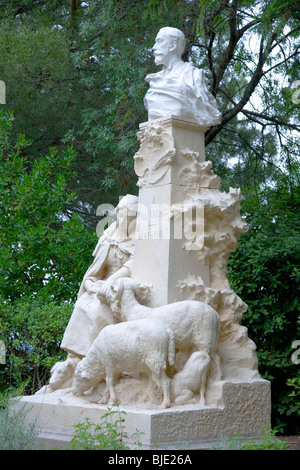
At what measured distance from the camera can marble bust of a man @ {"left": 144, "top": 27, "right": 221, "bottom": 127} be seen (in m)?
6.99

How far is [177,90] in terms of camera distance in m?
7.00

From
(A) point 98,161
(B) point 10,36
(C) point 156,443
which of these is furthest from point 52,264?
(C) point 156,443

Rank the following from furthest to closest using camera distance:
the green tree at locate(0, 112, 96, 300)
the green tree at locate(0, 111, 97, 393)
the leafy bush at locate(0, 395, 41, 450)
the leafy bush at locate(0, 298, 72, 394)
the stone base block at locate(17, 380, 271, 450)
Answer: the green tree at locate(0, 112, 96, 300)
the green tree at locate(0, 111, 97, 393)
the leafy bush at locate(0, 298, 72, 394)
the stone base block at locate(17, 380, 271, 450)
the leafy bush at locate(0, 395, 41, 450)

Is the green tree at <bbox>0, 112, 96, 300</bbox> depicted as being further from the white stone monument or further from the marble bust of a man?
the marble bust of a man

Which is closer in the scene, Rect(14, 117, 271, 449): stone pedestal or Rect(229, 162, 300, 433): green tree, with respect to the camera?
Rect(14, 117, 271, 449): stone pedestal

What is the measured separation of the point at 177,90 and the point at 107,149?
5.24 metres

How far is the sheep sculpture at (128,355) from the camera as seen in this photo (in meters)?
6.13

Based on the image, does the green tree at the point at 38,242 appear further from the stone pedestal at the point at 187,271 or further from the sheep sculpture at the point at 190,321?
the sheep sculpture at the point at 190,321

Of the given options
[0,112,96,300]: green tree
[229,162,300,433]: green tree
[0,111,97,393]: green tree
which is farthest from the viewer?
[0,112,96,300]: green tree

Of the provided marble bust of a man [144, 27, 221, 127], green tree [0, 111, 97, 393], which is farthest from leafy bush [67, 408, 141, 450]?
green tree [0, 111, 97, 393]

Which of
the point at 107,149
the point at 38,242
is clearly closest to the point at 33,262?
the point at 38,242

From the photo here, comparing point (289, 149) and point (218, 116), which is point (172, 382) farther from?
point (289, 149)

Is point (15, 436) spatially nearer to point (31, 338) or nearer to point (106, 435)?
point (106, 435)
